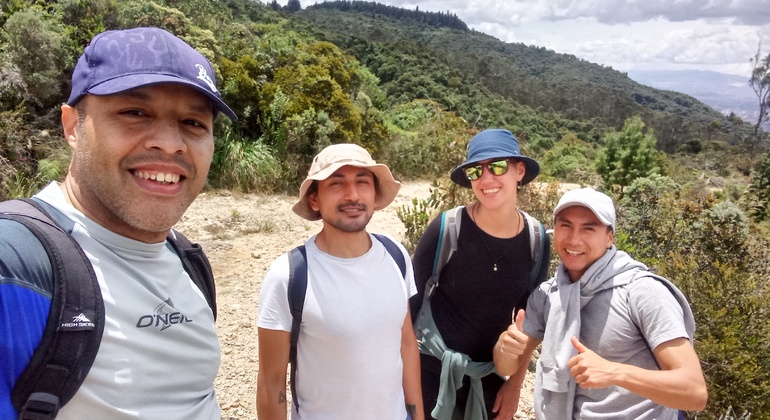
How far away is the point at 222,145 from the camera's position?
22.0ft

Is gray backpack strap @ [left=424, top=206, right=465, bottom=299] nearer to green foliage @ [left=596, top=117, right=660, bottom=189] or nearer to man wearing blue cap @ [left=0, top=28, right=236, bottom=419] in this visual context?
man wearing blue cap @ [left=0, top=28, right=236, bottom=419]

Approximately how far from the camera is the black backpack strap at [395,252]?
165 centimetres

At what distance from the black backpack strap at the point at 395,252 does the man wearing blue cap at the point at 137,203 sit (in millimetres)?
749

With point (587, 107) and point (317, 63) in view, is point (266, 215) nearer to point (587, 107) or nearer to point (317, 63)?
point (317, 63)

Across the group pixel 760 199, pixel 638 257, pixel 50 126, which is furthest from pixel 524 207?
pixel 760 199

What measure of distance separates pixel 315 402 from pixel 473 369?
0.73m

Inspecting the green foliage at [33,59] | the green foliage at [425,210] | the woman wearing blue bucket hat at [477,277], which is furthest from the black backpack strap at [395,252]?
the green foliage at [33,59]

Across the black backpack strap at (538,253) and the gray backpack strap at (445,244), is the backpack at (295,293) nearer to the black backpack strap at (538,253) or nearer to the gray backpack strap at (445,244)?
the gray backpack strap at (445,244)

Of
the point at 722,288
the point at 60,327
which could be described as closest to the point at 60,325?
the point at 60,327

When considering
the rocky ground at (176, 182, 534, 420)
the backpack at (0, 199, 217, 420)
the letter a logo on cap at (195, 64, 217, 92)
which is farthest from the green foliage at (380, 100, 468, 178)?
the backpack at (0, 199, 217, 420)

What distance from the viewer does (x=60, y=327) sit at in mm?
758

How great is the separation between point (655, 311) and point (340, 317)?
939 mm


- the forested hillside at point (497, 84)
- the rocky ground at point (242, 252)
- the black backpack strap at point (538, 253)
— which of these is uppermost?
the forested hillside at point (497, 84)

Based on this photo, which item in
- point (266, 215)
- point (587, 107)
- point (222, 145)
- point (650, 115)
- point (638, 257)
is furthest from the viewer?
point (587, 107)
